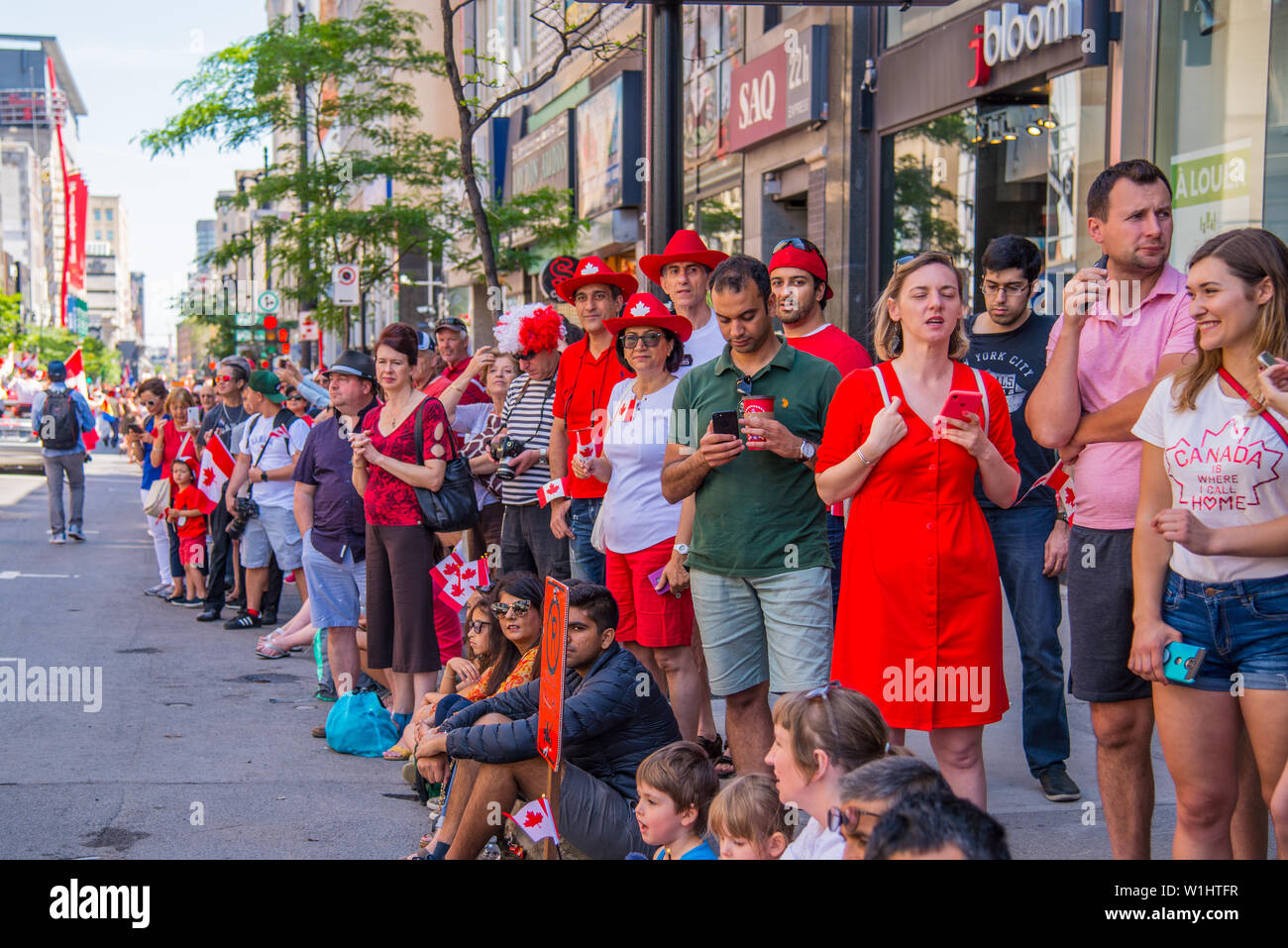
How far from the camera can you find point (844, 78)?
14.2 m

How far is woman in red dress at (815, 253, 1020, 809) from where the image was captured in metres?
4.09

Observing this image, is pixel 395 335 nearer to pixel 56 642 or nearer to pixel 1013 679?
pixel 1013 679

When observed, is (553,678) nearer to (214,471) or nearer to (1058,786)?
(1058,786)

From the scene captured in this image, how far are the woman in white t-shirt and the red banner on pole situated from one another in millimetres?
1709

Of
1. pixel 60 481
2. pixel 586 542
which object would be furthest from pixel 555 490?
pixel 60 481

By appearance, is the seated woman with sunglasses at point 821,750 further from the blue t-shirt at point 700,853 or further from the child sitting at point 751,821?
the blue t-shirt at point 700,853

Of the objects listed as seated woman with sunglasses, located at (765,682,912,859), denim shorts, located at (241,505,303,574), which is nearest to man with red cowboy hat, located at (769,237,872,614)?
seated woman with sunglasses, located at (765,682,912,859)

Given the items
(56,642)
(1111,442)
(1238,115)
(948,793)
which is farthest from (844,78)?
(948,793)

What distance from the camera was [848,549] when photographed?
14.1 feet

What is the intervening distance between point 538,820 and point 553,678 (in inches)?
17.8

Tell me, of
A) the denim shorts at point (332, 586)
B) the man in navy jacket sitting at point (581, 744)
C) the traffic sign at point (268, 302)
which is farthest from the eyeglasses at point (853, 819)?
the traffic sign at point (268, 302)

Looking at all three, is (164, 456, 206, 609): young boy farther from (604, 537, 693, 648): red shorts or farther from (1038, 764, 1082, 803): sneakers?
(1038, 764, 1082, 803): sneakers

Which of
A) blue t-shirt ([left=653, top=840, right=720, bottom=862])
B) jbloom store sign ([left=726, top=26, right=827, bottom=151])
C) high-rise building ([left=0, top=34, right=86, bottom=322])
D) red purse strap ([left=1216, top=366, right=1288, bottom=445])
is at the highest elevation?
high-rise building ([left=0, top=34, right=86, bottom=322])
